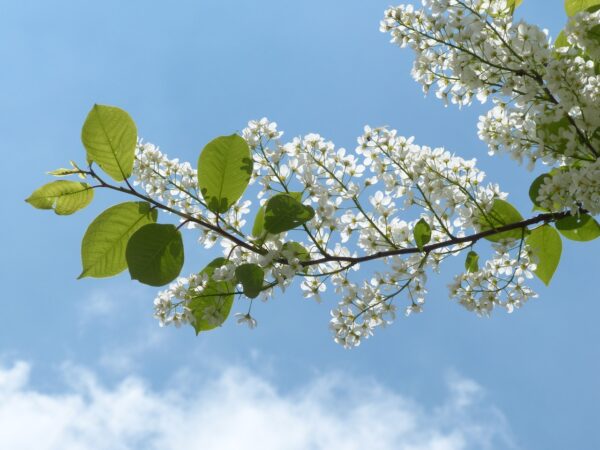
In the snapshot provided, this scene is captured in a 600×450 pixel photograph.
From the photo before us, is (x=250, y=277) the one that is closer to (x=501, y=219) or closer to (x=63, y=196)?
(x=63, y=196)

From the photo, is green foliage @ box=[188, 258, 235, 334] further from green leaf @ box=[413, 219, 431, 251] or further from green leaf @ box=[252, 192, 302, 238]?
green leaf @ box=[413, 219, 431, 251]

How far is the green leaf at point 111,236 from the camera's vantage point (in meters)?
2.54

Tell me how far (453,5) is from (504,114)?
19.3 inches

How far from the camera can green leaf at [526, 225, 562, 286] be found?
8.84 feet

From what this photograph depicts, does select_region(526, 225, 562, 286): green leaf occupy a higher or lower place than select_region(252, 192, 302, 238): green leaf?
lower

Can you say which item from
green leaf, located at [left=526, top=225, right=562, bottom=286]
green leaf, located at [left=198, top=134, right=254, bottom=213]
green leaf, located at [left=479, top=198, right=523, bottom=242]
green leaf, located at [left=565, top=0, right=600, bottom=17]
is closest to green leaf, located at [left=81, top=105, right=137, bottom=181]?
green leaf, located at [left=198, top=134, right=254, bottom=213]

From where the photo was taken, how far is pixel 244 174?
8.20 feet

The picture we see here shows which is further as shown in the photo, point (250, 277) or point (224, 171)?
point (224, 171)

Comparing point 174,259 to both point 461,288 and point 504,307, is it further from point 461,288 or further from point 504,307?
point 504,307

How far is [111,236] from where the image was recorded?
8.44 ft

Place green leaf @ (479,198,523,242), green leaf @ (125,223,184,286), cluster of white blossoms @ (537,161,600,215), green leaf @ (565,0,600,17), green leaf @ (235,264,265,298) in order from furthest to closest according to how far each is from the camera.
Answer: green leaf @ (565,0,600,17) → green leaf @ (479,198,523,242) → green leaf @ (125,223,184,286) → green leaf @ (235,264,265,298) → cluster of white blossoms @ (537,161,600,215)

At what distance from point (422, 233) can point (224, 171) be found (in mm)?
778

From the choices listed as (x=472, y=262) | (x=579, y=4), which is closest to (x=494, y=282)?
(x=472, y=262)

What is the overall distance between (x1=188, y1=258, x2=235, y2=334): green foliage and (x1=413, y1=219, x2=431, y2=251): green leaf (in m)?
0.70
